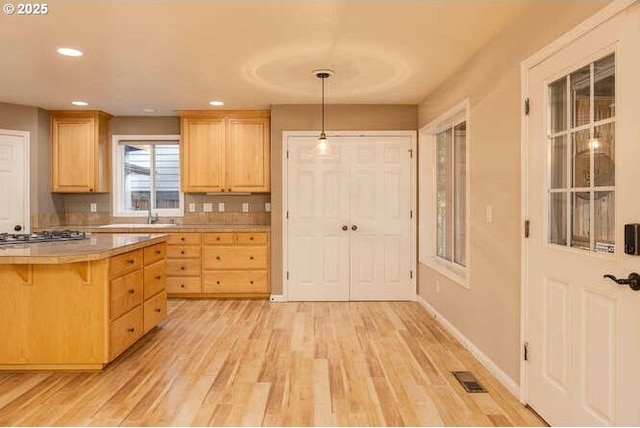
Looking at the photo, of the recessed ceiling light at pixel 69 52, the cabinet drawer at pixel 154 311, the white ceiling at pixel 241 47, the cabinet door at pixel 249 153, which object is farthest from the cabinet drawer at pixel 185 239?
the recessed ceiling light at pixel 69 52

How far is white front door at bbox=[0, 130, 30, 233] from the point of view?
17.1ft

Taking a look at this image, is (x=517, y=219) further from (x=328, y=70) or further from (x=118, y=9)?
(x=118, y=9)

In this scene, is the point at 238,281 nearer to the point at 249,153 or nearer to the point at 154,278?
the point at 154,278

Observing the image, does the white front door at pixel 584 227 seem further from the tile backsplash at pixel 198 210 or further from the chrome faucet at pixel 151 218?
the chrome faucet at pixel 151 218

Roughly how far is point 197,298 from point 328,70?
10.7ft

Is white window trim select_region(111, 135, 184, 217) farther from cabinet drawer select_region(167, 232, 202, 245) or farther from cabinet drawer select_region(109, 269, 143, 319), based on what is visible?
cabinet drawer select_region(109, 269, 143, 319)

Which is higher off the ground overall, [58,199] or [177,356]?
[58,199]

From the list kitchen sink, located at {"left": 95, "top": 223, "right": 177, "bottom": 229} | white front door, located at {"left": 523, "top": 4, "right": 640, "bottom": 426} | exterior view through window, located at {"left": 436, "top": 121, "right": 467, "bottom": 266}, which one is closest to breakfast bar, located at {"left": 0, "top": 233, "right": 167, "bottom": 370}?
kitchen sink, located at {"left": 95, "top": 223, "right": 177, "bottom": 229}

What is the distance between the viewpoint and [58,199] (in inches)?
233

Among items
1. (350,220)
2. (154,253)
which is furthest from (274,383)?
(350,220)

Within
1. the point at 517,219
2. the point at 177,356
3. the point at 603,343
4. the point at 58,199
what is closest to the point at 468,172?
the point at 517,219

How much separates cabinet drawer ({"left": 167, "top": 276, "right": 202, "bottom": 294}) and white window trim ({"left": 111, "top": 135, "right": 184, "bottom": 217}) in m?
1.06

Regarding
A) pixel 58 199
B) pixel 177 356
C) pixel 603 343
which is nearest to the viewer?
pixel 603 343

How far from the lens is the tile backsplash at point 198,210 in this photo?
5.96 metres
